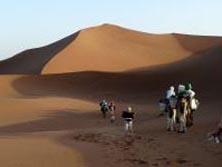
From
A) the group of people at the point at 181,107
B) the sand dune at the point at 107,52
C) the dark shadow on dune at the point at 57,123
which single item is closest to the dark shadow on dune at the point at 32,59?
the sand dune at the point at 107,52

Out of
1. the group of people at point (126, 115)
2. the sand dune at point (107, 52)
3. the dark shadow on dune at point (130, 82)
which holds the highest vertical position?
the sand dune at point (107, 52)

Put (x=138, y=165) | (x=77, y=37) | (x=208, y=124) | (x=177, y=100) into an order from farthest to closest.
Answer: (x=77, y=37) → (x=208, y=124) → (x=177, y=100) → (x=138, y=165)

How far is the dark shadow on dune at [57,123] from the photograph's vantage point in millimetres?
26547

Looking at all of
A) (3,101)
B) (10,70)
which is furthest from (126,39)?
(3,101)

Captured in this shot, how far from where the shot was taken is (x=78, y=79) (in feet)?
169

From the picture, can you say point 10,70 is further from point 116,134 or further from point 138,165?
point 138,165

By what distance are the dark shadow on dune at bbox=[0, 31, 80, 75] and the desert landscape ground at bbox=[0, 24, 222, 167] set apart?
0.25 metres

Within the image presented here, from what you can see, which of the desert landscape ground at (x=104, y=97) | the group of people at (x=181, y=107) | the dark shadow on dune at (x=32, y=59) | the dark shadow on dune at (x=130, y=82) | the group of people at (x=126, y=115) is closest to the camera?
the desert landscape ground at (x=104, y=97)

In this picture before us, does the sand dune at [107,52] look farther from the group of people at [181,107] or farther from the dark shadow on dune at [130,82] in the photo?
the group of people at [181,107]

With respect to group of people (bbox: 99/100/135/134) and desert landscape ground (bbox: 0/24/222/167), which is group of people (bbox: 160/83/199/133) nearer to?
desert landscape ground (bbox: 0/24/222/167)

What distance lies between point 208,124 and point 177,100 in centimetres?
256

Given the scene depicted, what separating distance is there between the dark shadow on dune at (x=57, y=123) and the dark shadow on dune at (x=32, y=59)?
130 ft

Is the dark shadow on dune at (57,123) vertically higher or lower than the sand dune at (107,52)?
lower

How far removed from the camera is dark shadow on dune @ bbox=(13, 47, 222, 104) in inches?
1729
